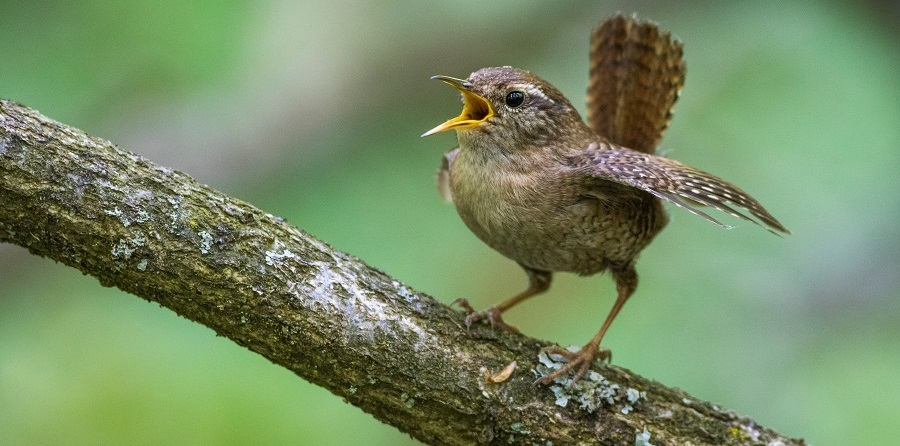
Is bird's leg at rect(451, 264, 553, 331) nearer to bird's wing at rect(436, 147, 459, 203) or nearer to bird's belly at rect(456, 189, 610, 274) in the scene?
bird's belly at rect(456, 189, 610, 274)

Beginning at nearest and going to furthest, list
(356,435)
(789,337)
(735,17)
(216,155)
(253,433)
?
(253,433)
(356,435)
(789,337)
(216,155)
(735,17)

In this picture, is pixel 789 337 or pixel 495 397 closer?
pixel 495 397

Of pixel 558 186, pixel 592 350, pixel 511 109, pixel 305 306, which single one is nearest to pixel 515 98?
pixel 511 109

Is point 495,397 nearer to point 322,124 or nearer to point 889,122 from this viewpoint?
point 322,124

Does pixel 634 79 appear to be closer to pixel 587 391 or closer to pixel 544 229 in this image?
pixel 544 229

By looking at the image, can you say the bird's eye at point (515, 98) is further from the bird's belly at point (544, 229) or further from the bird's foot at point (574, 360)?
the bird's foot at point (574, 360)

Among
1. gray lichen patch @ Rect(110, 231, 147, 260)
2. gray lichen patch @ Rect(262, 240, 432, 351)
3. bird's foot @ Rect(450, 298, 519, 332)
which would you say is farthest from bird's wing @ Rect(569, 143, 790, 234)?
gray lichen patch @ Rect(110, 231, 147, 260)

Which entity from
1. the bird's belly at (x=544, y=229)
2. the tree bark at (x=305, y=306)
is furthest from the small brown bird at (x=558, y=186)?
the tree bark at (x=305, y=306)

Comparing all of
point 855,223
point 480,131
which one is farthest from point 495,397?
point 855,223
